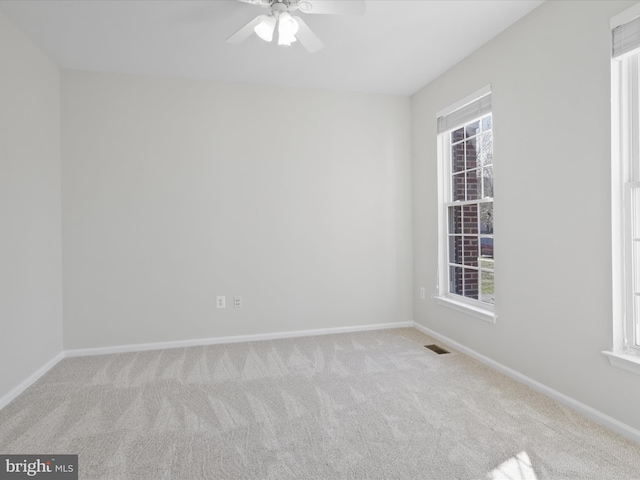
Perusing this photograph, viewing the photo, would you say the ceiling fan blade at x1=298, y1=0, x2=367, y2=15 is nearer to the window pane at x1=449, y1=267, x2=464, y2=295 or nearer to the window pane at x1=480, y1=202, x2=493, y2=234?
the window pane at x1=480, y1=202, x2=493, y2=234

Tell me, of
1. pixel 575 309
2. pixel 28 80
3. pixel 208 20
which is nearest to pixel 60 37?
pixel 28 80

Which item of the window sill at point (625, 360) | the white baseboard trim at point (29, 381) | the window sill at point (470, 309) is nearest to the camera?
the window sill at point (625, 360)

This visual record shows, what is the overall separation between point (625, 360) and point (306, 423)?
5.91 ft

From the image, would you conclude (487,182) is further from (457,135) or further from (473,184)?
(457,135)

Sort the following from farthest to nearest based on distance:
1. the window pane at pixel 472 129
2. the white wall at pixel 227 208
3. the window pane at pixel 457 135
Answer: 1. the window pane at pixel 457 135
2. the white wall at pixel 227 208
3. the window pane at pixel 472 129

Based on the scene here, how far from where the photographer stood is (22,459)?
190 cm

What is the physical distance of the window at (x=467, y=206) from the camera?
3229mm

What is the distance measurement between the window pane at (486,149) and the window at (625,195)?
3.57ft

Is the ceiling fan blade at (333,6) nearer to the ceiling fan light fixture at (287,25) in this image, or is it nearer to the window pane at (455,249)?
the ceiling fan light fixture at (287,25)

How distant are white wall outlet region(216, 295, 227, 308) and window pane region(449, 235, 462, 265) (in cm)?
237

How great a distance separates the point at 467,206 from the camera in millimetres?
3535

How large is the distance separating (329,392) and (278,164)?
235cm
